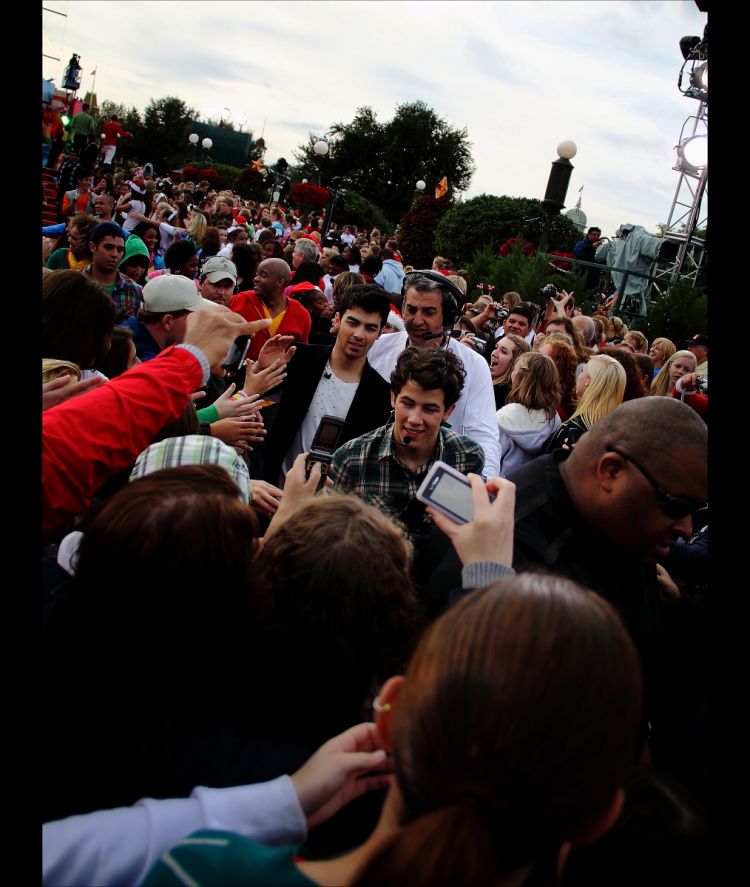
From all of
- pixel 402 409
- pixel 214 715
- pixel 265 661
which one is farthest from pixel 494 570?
pixel 402 409

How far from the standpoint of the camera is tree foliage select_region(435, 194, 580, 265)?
750 inches

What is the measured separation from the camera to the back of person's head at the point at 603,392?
4379mm

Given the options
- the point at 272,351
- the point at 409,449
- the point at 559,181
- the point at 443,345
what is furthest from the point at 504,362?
the point at 559,181

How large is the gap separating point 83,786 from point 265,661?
427 mm

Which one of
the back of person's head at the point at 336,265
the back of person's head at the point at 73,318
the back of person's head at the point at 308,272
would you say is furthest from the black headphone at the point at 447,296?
the back of person's head at the point at 336,265

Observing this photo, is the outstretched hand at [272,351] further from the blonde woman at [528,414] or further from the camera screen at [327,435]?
the blonde woman at [528,414]

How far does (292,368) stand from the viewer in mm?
3734

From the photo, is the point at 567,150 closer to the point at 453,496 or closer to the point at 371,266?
the point at 371,266

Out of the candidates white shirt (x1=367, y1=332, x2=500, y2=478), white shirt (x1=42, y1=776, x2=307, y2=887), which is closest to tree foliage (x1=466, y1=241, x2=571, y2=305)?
white shirt (x1=367, y1=332, x2=500, y2=478)

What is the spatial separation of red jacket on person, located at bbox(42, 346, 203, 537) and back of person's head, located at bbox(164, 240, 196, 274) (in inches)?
194

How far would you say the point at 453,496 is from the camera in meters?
1.73

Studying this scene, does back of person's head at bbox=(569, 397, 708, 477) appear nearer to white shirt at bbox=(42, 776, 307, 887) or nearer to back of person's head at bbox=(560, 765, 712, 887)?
back of person's head at bbox=(560, 765, 712, 887)

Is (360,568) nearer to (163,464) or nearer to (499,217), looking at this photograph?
(163,464)

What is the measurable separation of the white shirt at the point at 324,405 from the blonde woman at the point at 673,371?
146 inches
